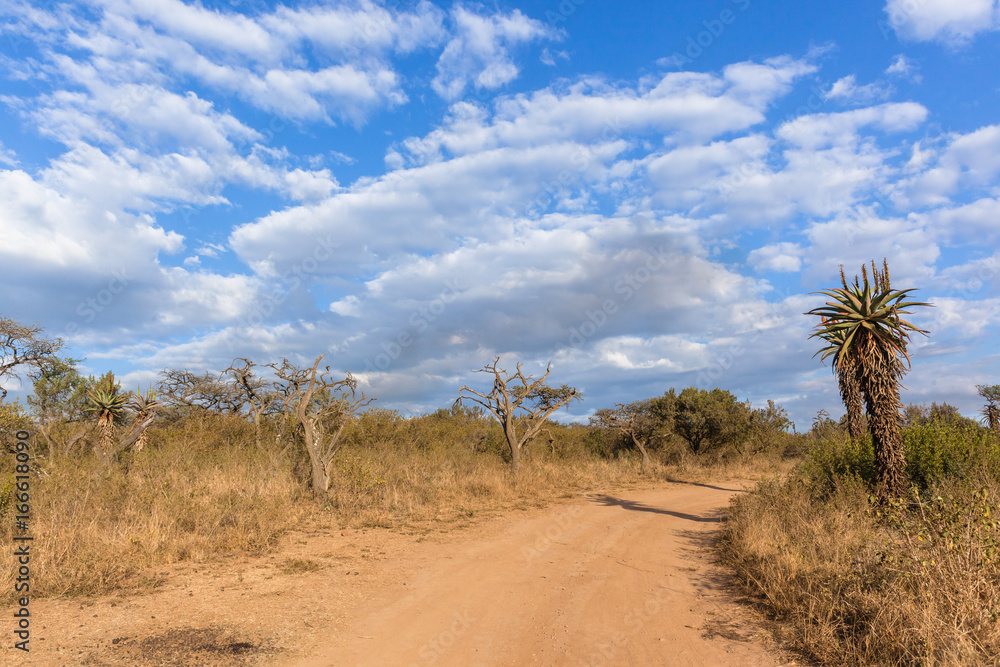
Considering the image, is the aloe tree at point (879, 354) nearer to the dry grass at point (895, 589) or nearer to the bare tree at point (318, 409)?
the dry grass at point (895, 589)

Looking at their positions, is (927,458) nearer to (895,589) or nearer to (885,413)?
(885,413)

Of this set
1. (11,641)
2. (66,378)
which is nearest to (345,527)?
(11,641)

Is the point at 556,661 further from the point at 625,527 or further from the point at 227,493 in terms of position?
the point at 227,493

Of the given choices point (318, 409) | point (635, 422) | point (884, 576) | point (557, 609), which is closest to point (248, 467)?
point (318, 409)

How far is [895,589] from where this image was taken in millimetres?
5203

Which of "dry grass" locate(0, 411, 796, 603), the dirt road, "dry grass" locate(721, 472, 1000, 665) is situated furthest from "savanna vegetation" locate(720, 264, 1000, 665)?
"dry grass" locate(0, 411, 796, 603)

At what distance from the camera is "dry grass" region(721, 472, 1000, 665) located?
14.7ft

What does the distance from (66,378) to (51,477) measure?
10801mm

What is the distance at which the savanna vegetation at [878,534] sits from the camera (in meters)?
4.73

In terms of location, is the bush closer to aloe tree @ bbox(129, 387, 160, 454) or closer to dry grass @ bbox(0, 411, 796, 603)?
dry grass @ bbox(0, 411, 796, 603)

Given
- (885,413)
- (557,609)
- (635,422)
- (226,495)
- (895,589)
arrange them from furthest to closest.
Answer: (635,422) → (226,495) → (885,413) → (557,609) → (895,589)

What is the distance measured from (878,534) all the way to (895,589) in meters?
2.82

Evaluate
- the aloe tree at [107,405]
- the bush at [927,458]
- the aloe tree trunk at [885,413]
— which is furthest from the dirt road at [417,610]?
the aloe tree at [107,405]

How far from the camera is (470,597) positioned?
7254 millimetres
